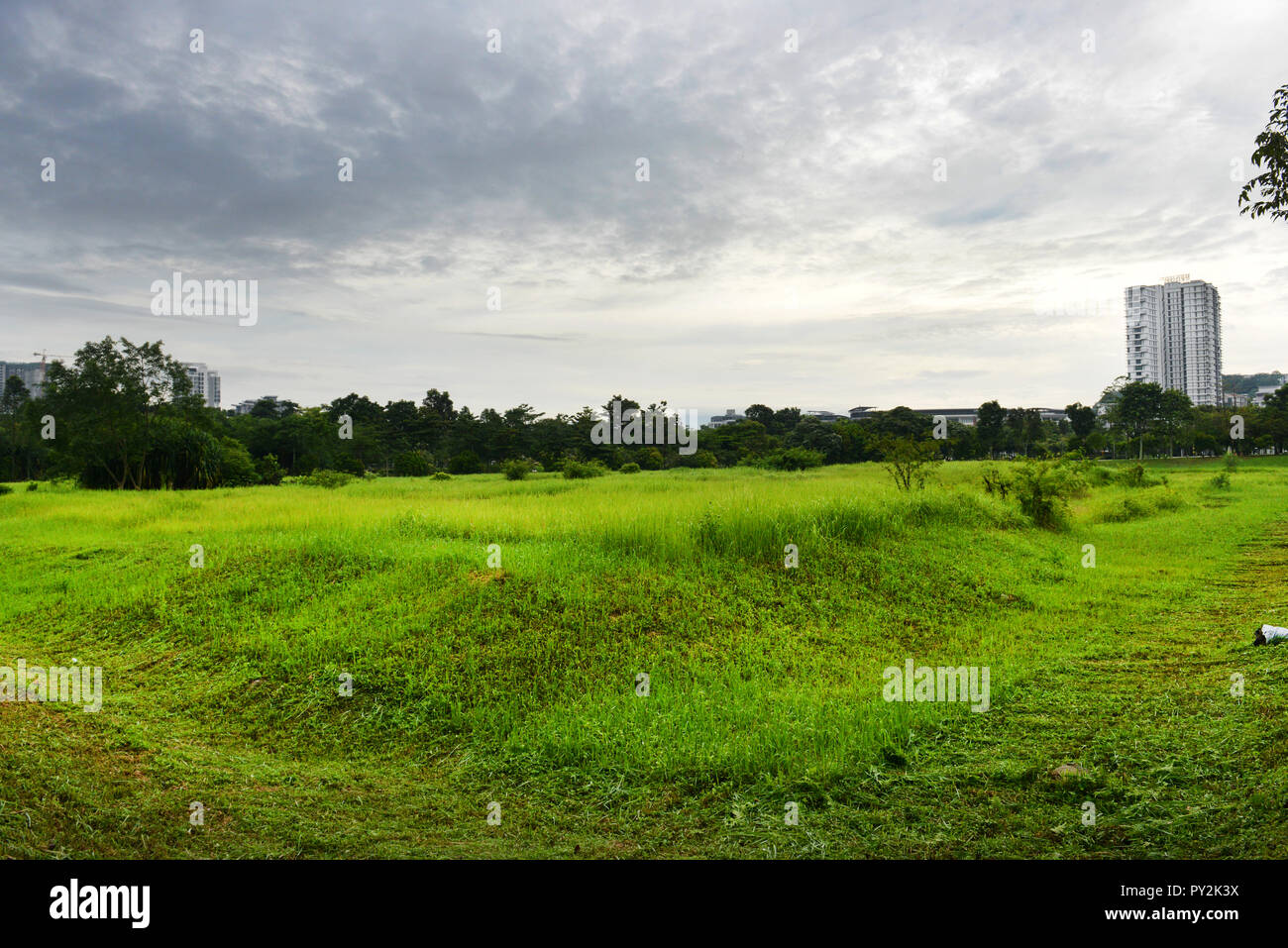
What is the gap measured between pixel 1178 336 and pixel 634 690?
385ft

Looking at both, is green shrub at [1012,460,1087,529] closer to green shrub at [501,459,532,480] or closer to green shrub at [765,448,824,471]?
green shrub at [765,448,824,471]

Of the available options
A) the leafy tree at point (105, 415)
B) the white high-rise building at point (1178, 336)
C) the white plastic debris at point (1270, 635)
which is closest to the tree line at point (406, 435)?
the leafy tree at point (105, 415)

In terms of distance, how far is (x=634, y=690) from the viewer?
6988 mm

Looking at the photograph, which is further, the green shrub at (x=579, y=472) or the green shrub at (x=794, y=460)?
the green shrub at (x=794, y=460)

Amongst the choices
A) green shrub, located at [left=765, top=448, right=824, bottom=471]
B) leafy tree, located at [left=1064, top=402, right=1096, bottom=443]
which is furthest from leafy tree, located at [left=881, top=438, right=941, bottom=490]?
leafy tree, located at [left=1064, top=402, right=1096, bottom=443]

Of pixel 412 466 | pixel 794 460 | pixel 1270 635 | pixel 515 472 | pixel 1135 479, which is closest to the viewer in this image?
pixel 1270 635

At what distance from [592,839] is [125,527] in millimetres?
16652

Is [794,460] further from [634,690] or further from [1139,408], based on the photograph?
[1139,408]

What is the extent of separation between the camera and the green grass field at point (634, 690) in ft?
14.0

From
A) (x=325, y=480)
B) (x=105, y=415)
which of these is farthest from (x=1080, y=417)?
(x=105, y=415)
